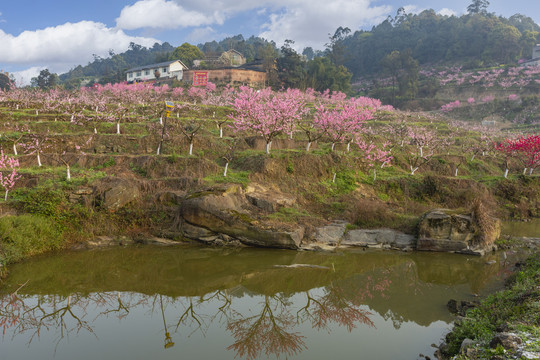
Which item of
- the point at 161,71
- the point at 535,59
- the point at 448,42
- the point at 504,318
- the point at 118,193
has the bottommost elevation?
the point at 504,318

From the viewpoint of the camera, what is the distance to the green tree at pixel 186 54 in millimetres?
80875

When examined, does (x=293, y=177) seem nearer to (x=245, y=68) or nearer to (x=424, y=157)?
(x=424, y=157)

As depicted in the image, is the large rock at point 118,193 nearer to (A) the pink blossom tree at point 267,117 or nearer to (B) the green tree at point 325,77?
(A) the pink blossom tree at point 267,117

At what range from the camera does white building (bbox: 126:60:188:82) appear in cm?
7406

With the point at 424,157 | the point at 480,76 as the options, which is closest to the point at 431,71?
the point at 480,76

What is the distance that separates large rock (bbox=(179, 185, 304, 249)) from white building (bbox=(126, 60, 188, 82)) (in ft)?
201

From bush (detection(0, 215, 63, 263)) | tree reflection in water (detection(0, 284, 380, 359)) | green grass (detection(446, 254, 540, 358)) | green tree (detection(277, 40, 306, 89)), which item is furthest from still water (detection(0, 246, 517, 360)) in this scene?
green tree (detection(277, 40, 306, 89))

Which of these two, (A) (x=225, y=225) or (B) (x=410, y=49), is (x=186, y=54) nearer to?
(B) (x=410, y=49)

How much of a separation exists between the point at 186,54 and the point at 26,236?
7497 cm

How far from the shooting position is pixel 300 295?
12.5 meters

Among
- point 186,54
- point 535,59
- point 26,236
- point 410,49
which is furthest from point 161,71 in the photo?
point 535,59

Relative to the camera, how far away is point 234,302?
11.8 m

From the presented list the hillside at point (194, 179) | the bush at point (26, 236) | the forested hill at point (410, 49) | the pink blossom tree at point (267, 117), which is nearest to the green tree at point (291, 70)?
the forested hill at point (410, 49)

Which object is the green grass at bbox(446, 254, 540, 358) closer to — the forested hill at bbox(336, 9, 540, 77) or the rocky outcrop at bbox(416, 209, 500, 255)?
the rocky outcrop at bbox(416, 209, 500, 255)
